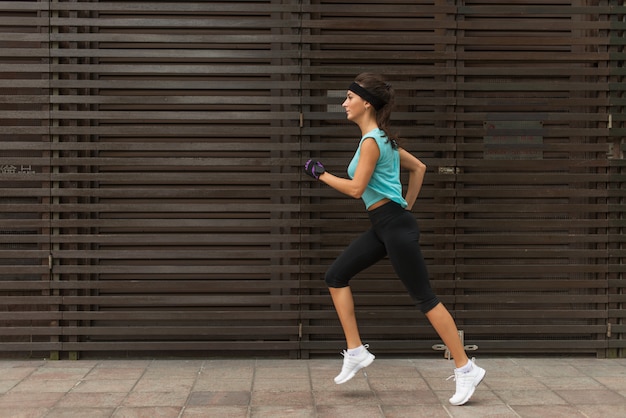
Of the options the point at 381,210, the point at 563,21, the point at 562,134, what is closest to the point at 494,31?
the point at 563,21

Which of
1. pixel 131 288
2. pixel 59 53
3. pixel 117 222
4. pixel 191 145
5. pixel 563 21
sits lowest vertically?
pixel 131 288

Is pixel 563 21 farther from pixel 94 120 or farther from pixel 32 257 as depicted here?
pixel 32 257

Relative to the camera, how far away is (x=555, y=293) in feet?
17.8

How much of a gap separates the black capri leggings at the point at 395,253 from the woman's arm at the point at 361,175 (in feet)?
0.91

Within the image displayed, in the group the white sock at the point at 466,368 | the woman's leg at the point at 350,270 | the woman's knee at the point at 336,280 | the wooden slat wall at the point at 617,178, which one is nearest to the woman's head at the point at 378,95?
the woman's leg at the point at 350,270

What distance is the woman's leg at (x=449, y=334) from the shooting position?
4.19 m

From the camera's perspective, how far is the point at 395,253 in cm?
420

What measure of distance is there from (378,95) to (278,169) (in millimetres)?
1384

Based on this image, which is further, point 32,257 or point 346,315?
point 32,257

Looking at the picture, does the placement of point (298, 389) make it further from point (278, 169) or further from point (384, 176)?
point (278, 169)

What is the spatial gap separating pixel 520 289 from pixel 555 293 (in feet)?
1.01

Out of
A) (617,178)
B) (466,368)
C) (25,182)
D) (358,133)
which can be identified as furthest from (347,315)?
(25,182)

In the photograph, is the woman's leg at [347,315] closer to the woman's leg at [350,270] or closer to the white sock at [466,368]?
the woman's leg at [350,270]

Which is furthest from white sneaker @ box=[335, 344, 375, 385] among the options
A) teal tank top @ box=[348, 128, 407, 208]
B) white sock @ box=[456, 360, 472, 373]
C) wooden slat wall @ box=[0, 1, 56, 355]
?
wooden slat wall @ box=[0, 1, 56, 355]
